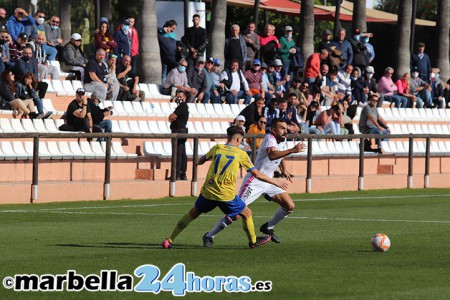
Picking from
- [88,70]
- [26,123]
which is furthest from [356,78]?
[26,123]

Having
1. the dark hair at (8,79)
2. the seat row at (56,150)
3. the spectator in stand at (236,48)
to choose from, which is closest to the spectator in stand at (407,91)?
the spectator in stand at (236,48)

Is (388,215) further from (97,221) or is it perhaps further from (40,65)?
(40,65)

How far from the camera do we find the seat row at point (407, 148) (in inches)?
1330

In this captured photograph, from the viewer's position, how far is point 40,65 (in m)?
29.7

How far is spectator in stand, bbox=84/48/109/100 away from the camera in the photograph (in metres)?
29.6

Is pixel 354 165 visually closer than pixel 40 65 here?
No

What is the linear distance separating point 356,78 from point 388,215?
51.9 feet

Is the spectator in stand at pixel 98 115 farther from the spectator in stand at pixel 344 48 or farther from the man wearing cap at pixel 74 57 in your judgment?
the spectator in stand at pixel 344 48

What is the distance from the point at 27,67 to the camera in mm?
27859

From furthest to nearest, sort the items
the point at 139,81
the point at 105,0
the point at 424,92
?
the point at 105,0 < the point at 424,92 < the point at 139,81

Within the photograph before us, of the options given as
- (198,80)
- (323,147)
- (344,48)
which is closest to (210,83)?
(198,80)

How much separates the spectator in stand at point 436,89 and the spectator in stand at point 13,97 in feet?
63.1

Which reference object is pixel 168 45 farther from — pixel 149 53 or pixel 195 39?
pixel 195 39

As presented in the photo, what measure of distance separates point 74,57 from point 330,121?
7.13m
